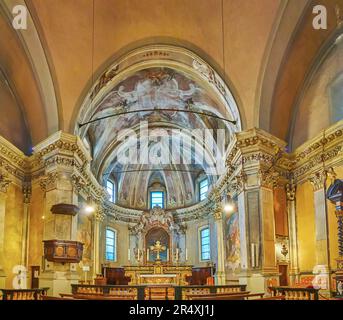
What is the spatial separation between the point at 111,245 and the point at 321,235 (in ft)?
52.8

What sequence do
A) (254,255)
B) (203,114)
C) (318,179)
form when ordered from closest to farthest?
(318,179) < (254,255) < (203,114)

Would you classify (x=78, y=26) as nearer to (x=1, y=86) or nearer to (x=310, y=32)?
(x=1, y=86)

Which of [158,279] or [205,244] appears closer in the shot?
[158,279]

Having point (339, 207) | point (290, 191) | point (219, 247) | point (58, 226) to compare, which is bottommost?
point (219, 247)

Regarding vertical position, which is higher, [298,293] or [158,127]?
[158,127]

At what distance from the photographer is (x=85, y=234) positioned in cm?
2011

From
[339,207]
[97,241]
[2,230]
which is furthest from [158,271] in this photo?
[339,207]

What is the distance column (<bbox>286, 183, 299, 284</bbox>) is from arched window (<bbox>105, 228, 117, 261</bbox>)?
13717 millimetres

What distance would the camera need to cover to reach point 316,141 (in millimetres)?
14789

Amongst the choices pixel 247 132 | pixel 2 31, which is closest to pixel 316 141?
pixel 247 132

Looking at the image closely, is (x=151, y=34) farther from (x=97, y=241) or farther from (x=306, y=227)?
(x=97, y=241)

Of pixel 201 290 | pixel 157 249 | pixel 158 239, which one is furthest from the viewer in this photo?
pixel 158 239

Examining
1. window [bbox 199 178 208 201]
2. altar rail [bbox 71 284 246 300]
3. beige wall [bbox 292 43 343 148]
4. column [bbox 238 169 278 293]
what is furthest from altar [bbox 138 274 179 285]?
altar rail [bbox 71 284 246 300]

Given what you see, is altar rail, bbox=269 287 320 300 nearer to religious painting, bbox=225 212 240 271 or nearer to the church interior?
the church interior
